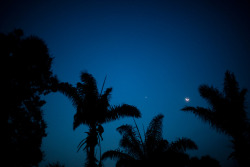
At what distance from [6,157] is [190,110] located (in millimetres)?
13784

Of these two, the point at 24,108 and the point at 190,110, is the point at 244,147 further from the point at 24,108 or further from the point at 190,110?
the point at 24,108

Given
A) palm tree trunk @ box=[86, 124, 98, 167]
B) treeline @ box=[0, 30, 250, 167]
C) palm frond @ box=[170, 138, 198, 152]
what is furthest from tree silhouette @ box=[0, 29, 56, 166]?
palm frond @ box=[170, 138, 198, 152]

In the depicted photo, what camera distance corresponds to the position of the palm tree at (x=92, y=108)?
34.6 feet

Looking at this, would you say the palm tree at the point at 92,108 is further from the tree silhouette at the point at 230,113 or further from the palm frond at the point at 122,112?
the tree silhouette at the point at 230,113

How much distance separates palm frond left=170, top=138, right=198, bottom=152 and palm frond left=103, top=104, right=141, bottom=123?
4.82 metres

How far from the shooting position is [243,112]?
1035 cm

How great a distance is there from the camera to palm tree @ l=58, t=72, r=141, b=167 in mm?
10555

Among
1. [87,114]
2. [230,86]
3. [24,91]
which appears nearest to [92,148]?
[87,114]

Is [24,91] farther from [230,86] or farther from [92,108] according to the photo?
[230,86]

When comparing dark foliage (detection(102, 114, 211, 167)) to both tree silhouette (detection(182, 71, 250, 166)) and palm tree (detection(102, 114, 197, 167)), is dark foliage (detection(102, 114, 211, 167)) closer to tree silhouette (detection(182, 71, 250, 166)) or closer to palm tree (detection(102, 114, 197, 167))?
palm tree (detection(102, 114, 197, 167))

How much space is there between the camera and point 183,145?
12.2m

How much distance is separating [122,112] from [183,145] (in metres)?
6.15

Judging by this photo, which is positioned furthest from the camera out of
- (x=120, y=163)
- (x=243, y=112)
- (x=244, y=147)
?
(x=120, y=163)

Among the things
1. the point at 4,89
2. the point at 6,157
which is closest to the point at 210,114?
the point at 6,157
